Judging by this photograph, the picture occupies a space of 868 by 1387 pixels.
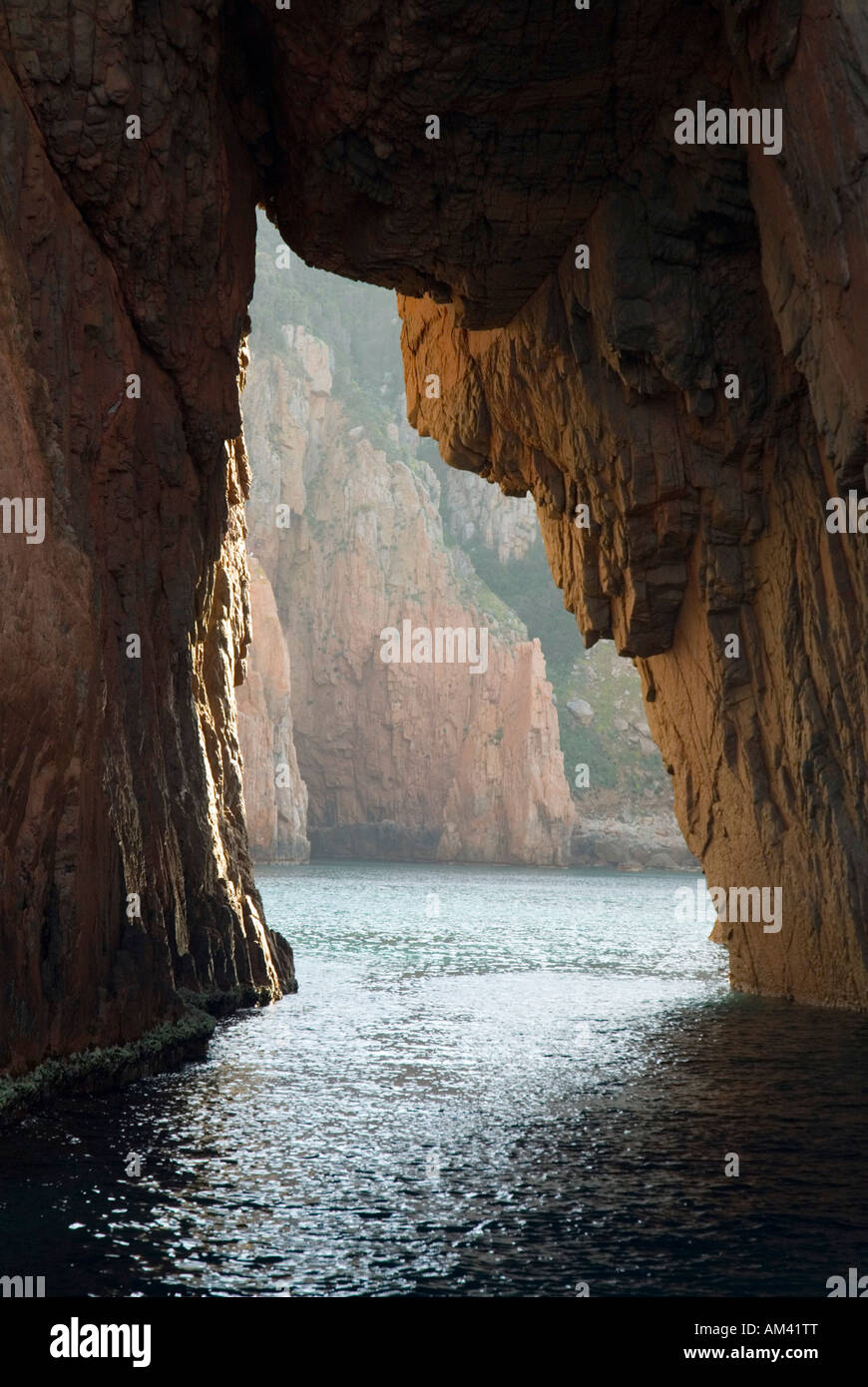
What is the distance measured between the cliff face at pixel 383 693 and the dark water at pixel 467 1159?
93100 millimetres

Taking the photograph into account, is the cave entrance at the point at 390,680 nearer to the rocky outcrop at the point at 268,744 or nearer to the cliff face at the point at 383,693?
the cliff face at the point at 383,693

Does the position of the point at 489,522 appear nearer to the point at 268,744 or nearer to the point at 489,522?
the point at 489,522

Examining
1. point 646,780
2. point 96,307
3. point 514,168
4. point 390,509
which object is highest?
point 390,509

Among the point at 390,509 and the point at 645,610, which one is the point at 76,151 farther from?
the point at 390,509

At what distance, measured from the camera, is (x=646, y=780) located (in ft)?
448

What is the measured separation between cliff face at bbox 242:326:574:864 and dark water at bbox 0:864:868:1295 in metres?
93.1

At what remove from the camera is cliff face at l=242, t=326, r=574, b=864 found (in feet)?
390

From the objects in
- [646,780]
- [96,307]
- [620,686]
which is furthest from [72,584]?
[620,686]

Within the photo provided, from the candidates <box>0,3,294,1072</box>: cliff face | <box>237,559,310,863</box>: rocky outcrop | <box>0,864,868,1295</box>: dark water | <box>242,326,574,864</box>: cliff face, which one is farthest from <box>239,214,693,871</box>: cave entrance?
<box>0,864,868,1295</box>: dark water

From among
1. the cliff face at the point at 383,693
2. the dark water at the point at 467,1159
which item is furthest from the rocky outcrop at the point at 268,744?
the dark water at the point at 467,1159

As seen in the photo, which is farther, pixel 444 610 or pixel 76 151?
pixel 444 610

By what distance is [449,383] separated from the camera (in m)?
29.6

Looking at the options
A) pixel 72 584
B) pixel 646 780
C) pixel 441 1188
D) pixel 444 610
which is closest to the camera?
pixel 441 1188

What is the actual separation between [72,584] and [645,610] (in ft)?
44.6
